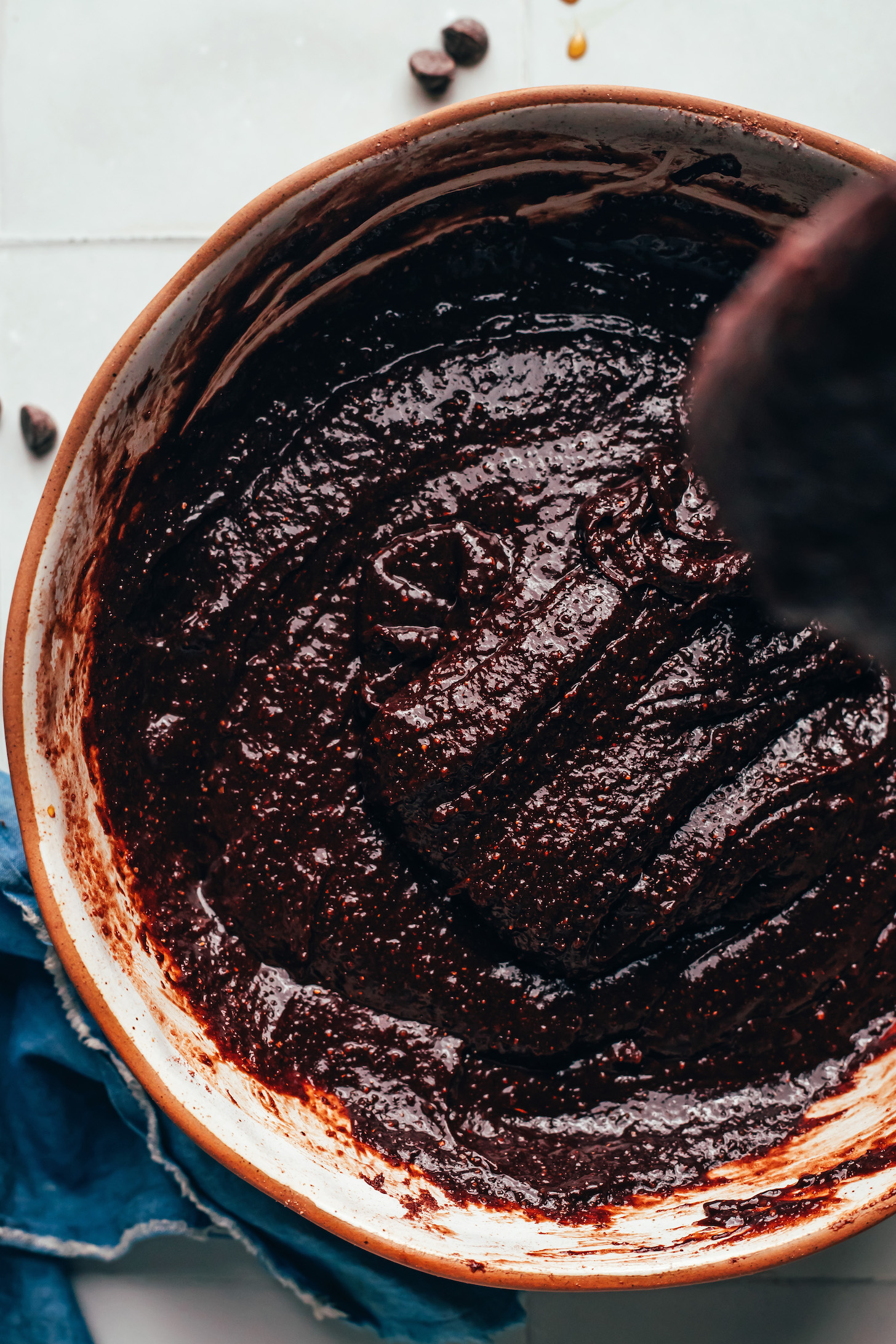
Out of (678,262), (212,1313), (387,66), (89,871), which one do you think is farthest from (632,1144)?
(387,66)

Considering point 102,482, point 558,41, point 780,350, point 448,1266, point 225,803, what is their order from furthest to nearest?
point 558,41 < point 225,803 < point 102,482 < point 448,1266 < point 780,350

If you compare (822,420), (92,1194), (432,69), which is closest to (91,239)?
(432,69)

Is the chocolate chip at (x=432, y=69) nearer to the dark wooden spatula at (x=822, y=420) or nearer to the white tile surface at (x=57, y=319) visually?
the white tile surface at (x=57, y=319)

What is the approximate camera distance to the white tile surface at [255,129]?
60.1 inches

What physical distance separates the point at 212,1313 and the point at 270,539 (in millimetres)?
1223

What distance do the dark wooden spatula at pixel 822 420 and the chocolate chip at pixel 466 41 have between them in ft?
3.11

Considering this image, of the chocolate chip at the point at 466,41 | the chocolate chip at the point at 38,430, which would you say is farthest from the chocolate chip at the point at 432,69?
the chocolate chip at the point at 38,430

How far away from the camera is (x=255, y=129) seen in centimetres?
155

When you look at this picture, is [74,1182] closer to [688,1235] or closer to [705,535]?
[688,1235]

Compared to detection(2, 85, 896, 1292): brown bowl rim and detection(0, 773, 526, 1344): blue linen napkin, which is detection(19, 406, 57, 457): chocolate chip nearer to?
detection(2, 85, 896, 1292): brown bowl rim

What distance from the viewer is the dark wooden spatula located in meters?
0.72

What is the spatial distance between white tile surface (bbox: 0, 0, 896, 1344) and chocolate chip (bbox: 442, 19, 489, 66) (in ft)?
0.07

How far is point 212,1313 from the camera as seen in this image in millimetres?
1553

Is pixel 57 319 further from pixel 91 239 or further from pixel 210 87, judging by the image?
pixel 210 87
